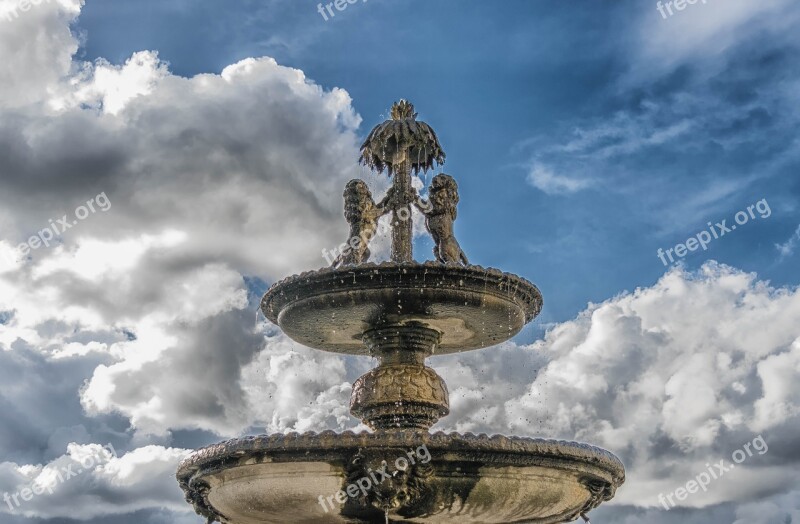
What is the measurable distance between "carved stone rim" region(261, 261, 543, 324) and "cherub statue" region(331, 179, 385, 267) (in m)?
1.56

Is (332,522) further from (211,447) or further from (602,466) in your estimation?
(602,466)

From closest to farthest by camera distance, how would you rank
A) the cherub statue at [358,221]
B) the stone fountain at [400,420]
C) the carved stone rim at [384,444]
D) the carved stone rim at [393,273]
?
the carved stone rim at [384,444] → the stone fountain at [400,420] → the carved stone rim at [393,273] → the cherub statue at [358,221]

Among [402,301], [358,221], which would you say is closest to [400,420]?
[402,301]

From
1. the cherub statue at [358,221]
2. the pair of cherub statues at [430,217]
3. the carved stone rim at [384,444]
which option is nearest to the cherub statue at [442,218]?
the pair of cherub statues at [430,217]

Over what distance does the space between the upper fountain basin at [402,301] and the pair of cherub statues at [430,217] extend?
4.27 feet

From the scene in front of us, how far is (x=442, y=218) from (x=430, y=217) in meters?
0.22

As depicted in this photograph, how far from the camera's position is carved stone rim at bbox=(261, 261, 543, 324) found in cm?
1580

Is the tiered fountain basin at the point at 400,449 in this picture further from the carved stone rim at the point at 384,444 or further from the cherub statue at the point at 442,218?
the cherub statue at the point at 442,218

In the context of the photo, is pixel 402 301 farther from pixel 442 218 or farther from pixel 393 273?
pixel 442 218

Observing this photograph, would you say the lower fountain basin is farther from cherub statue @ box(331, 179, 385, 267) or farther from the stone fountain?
cherub statue @ box(331, 179, 385, 267)

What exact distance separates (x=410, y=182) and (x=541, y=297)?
3.30 m

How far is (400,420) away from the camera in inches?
661

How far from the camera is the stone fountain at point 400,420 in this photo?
12836mm

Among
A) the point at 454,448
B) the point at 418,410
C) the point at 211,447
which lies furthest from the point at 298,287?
the point at 454,448
